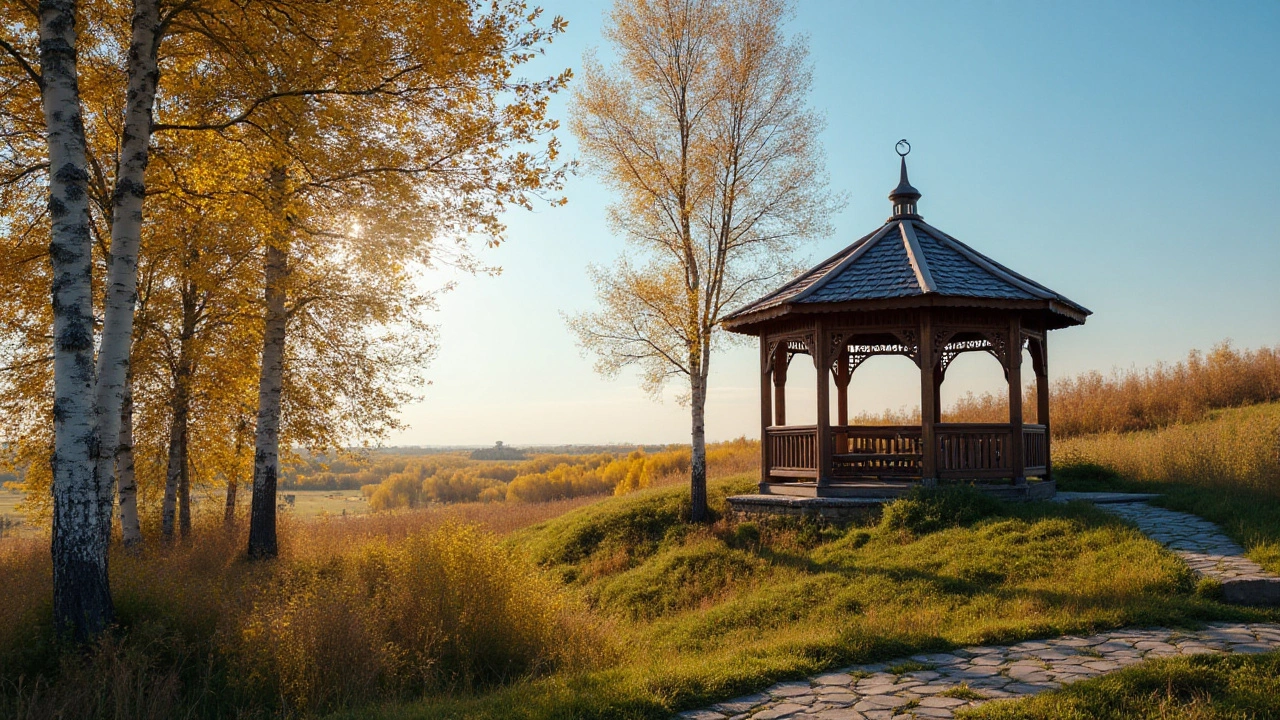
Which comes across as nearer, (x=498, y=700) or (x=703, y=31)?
(x=498, y=700)

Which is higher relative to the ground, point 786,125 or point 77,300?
point 786,125

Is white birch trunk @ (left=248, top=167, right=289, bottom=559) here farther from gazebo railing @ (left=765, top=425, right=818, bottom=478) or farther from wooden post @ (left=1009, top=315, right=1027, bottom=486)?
wooden post @ (left=1009, top=315, right=1027, bottom=486)

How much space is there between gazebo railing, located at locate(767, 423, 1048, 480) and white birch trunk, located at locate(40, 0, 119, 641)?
10.6 metres

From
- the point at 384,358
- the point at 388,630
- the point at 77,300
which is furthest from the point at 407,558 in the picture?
the point at 384,358

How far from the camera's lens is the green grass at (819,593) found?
638 centimetres

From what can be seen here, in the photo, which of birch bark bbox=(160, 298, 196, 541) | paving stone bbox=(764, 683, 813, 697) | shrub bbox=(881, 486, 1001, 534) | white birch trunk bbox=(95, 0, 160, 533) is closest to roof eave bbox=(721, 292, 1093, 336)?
shrub bbox=(881, 486, 1001, 534)

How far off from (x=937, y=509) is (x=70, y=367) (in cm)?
1066

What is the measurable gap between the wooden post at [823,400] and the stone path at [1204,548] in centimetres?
415

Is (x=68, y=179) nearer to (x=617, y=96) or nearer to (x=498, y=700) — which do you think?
(x=498, y=700)

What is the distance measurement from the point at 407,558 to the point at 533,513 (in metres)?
14.0

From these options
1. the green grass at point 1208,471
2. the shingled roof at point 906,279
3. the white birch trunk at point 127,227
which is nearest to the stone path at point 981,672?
the green grass at point 1208,471

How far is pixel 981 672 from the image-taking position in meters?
6.40

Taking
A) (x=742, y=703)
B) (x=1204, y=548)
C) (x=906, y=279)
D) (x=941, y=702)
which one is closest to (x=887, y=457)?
(x=906, y=279)

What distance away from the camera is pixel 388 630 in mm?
7617
